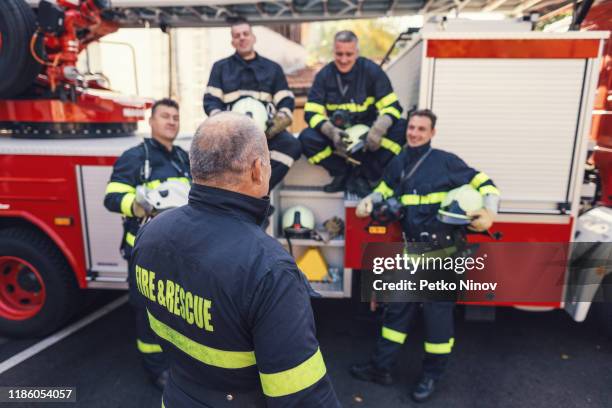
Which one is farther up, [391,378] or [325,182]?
[325,182]

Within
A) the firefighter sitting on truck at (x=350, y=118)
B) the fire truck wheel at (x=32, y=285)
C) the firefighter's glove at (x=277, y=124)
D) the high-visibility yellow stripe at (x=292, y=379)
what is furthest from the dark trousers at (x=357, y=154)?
the high-visibility yellow stripe at (x=292, y=379)

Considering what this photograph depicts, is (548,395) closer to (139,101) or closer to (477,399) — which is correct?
(477,399)

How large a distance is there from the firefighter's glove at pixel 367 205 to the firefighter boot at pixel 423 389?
1.20m

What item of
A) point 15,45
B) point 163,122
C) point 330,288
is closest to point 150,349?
point 330,288

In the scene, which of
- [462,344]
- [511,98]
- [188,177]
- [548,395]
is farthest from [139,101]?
[548,395]

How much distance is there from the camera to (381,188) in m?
3.23

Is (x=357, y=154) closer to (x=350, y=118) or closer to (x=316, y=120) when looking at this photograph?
(x=350, y=118)

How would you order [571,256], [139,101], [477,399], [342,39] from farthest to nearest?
1. [139,101]
2. [342,39]
3. [571,256]
4. [477,399]

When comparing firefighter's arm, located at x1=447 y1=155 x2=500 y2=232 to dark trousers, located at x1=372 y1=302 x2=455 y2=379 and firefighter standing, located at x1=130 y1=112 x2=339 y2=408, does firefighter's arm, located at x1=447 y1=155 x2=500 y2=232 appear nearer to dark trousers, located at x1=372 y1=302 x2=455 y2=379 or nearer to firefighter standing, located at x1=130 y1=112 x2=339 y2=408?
dark trousers, located at x1=372 y1=302 x2=455 y2=379

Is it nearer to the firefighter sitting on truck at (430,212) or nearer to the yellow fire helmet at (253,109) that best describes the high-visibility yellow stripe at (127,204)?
the yellow fire helmet at (253,109)

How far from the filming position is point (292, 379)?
1211 millimetres

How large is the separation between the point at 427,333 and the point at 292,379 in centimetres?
199

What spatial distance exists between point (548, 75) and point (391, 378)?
7.95 feet

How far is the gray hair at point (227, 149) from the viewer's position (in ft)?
4.14
